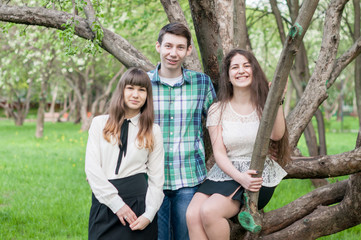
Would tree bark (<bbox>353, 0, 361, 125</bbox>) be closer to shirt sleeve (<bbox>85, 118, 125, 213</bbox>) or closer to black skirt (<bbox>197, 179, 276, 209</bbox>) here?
→ black skirt (<bbox>197, 179, 276, 209</bbox>)

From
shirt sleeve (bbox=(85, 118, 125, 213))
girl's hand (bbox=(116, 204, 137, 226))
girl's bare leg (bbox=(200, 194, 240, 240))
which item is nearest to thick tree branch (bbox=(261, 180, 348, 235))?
girl's bare leg (bbox=(200, 194, 240, 240))

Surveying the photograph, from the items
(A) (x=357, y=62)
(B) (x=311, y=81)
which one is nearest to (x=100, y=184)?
(B) (x=311, y=81)

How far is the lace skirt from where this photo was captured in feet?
10.0

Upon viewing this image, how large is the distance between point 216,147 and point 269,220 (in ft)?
3.56

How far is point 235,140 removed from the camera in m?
3.06

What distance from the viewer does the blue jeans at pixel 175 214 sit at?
320 centimetres

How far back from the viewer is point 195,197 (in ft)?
9.98

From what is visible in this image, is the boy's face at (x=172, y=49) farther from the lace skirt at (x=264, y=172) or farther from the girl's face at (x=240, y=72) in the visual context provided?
the lace skirt at (x=264, y=172)

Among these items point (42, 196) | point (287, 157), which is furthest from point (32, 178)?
point (287, 157)

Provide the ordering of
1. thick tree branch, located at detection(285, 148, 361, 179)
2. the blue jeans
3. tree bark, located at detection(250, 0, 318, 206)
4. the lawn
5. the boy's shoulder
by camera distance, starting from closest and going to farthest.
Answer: tree bark, located at detection(250, 0, 318, 206) → thick tree branch, located at detection(285, 148, 361, 179) → the blue jeans → the boy's shoulder → the lawn

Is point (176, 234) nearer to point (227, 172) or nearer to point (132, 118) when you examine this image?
point (227, 172)

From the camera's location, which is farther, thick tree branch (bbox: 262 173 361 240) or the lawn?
the lawn

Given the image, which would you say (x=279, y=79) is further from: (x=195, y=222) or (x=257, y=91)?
(x=195, y=222)

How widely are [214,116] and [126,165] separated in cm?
73
